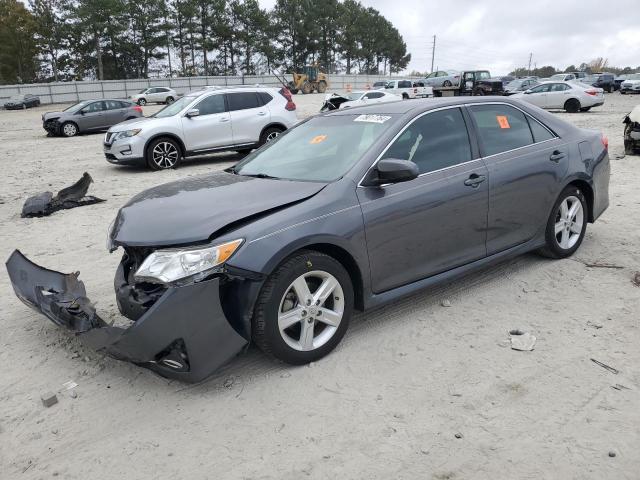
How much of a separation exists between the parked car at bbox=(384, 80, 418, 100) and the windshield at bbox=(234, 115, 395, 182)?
32.0 metres

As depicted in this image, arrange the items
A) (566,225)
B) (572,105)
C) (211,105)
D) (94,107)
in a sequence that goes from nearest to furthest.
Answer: (566,225), (211,105), (94,107), (572,105)

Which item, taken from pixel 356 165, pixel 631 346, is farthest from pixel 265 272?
pixel 631 346

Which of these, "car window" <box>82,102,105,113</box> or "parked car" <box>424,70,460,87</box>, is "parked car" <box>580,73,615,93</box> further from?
"car window" <box>82,102,105,113</box>

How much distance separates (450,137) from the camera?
429cm

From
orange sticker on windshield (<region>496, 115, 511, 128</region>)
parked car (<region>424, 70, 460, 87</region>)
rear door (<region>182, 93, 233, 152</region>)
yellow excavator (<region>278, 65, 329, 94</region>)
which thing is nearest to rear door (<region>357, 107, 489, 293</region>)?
orange sticker on windshield (<region>496, 115, 511, 128</region>)

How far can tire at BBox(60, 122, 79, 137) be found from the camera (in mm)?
20469

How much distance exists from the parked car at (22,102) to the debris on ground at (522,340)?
47114 mm

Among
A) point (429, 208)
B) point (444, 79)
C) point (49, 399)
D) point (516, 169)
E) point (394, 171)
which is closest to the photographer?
point (49, 399)

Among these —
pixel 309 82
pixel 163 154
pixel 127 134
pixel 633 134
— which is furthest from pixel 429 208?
pixel 309 82

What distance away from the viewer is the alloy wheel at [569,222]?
5031mm

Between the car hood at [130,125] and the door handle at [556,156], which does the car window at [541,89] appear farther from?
the door handle at [556,156]

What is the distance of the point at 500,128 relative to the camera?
15.2 feet

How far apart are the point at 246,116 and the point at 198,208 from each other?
9.49 m

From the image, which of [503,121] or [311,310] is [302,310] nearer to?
[311,310]
